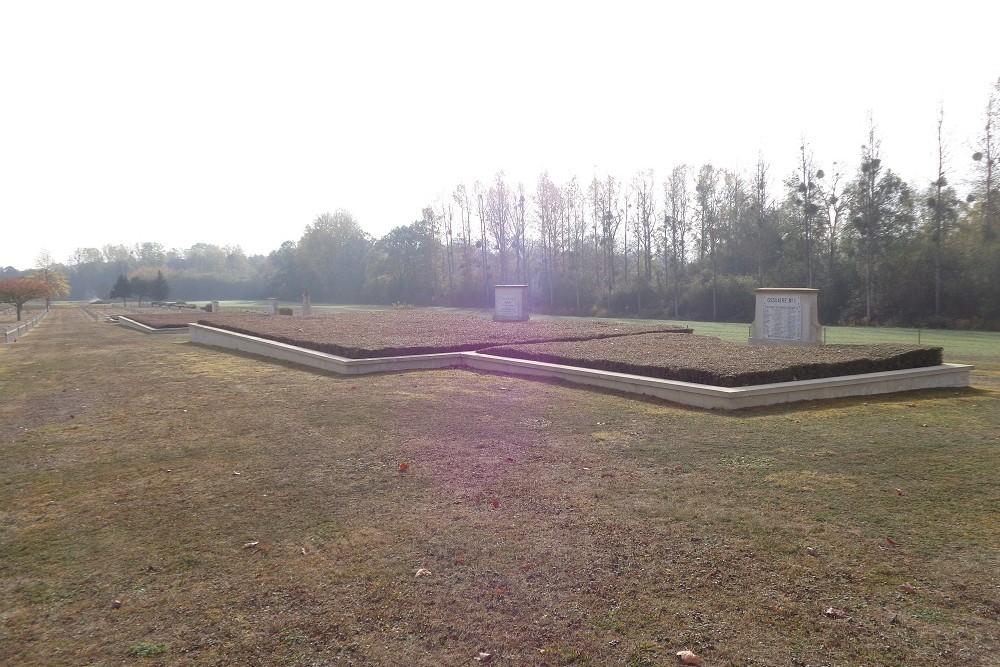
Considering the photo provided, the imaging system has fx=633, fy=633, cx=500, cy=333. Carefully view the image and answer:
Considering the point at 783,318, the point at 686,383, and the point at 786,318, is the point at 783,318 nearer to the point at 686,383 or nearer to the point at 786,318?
the point at 786,318

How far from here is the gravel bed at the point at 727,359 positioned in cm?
838

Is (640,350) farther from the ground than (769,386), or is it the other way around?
(640,350)

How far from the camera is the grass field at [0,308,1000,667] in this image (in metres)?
2.81

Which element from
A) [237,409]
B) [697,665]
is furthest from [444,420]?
[697,665]

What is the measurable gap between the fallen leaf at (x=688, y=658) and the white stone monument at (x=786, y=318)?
11.0 metres

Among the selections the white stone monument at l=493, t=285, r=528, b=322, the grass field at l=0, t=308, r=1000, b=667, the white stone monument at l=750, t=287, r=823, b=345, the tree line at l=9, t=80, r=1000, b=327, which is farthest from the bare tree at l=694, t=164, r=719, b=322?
the grass field at l=0, t=308, r=1000, b=667

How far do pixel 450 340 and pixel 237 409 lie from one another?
5.97 metres

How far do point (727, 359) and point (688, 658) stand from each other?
7.54 m

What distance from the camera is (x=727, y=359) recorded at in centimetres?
960

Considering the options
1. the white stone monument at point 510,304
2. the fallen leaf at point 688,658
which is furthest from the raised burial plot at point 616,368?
the white stone monument at point 510,304

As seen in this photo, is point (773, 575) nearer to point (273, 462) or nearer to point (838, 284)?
point (273, 462)

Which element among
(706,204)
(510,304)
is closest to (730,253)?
(706,204)

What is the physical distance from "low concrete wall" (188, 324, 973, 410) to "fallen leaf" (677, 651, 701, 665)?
5351 millimetres

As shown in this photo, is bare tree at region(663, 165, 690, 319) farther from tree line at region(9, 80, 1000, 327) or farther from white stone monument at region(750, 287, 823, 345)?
white stone monument at region(750, 287, 823, 345)
